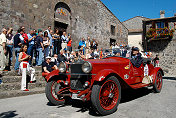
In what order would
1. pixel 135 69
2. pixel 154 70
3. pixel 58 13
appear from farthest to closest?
pixel 58 13 → pixel 154 70 → pixel 135 69

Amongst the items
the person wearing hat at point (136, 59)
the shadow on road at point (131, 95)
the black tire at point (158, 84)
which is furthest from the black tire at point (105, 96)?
the black tire at point (158, 84)

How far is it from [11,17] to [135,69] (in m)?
7.91

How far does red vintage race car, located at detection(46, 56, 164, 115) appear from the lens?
140 inches

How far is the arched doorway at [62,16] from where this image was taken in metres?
12.7

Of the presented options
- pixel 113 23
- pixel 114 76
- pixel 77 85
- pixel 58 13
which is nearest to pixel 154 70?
pixel 114 76

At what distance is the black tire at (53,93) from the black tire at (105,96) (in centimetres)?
131

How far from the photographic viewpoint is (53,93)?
178 inches

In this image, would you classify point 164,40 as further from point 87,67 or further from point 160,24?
point 87,67

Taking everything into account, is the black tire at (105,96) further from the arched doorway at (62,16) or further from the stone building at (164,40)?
the stone building at (164,40)

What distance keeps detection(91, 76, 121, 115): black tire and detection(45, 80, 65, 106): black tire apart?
1.31m

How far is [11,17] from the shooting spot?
30.8ft

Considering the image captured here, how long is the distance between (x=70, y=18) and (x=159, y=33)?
1479 centimetres

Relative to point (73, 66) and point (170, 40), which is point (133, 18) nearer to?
point (170, 40)

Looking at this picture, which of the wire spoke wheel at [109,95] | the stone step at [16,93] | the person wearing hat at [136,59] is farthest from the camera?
the stone step at [16,93]
